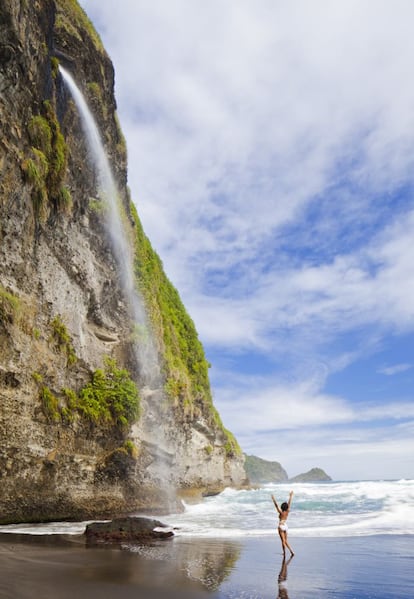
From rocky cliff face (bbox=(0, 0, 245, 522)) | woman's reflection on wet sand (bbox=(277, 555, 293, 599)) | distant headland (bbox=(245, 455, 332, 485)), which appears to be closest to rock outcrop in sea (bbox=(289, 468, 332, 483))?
distant headland (bbox=(245, 455, 332, 485))

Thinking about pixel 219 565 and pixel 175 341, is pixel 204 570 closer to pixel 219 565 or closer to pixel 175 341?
pixel 219 565

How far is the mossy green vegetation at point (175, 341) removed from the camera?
85.9ft

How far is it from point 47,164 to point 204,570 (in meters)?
14.9

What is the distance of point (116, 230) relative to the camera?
23.8 metres

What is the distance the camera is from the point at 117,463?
708 inches

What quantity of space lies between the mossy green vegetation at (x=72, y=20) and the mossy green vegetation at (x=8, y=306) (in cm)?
1349

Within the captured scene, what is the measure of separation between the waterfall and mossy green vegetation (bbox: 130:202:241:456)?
1.22 m

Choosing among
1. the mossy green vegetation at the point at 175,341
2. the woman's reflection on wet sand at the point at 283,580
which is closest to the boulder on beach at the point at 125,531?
the woman's reflection on wet sand at the point at 283,580

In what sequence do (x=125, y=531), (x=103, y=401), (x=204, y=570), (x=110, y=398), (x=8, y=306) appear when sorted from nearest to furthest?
(x=204, y=570), (x=125, y=531), (x=8, y=306), (x=103, y=401), (x=110, y=398)

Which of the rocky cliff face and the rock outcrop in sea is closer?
the rocky cliff face

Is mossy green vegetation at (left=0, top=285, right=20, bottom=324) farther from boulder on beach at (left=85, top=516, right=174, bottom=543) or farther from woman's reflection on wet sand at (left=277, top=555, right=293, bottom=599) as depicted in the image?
woman's reflection on wet sand at (left=277, top=555, right=293, bottom=599)

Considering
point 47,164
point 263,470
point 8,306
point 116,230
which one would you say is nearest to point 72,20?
point 47,164

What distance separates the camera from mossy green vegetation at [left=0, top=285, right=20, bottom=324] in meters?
14.1

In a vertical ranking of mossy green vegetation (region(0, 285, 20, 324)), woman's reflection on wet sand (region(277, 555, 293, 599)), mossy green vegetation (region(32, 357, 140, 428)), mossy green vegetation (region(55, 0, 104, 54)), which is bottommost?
woman's reflection on wet sand (region(277, 555, 293, 599))
